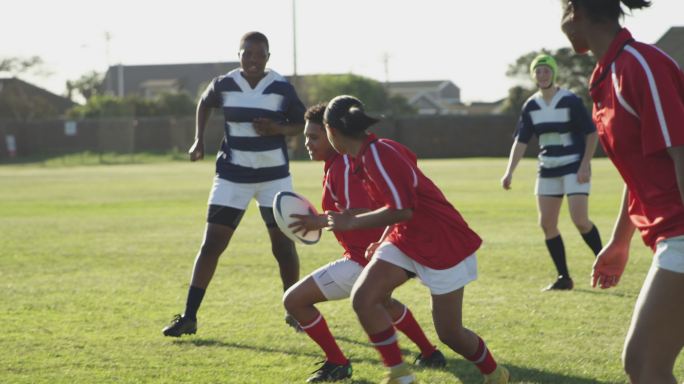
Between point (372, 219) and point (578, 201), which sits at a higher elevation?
point (372, 219)

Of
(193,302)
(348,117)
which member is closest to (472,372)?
(348,117)

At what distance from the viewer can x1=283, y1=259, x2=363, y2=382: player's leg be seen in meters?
6.01

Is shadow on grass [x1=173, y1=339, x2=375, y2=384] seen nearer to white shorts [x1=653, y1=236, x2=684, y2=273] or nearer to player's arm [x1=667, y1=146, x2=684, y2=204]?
white shorts [x1=653, y1=236, x2=684, y2=273]

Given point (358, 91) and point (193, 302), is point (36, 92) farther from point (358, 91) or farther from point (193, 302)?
point (193, 302)

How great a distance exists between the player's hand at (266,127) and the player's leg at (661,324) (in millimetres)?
4234

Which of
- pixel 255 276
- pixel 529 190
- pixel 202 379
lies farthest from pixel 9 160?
pixel 202 379

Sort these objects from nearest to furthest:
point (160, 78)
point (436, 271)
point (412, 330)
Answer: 1. point (436, 271)
2. point (412, 330)
3. point (160, 78)

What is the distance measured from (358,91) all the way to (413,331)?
79.0 meters

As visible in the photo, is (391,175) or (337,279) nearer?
(391,175)

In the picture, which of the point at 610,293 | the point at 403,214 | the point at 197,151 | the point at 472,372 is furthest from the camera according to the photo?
the point at 610,293

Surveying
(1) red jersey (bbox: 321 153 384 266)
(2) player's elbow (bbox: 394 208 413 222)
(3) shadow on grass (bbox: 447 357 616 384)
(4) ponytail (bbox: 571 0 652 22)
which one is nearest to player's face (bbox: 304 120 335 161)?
(1) red jersey (bbox: 321 153 384 266)

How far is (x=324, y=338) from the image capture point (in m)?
6.17

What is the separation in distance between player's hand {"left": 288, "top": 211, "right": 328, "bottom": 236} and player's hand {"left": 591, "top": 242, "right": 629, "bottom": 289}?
1.60 metres

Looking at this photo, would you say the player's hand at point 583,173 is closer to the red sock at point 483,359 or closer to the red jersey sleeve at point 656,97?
the red sock at point 483,359
